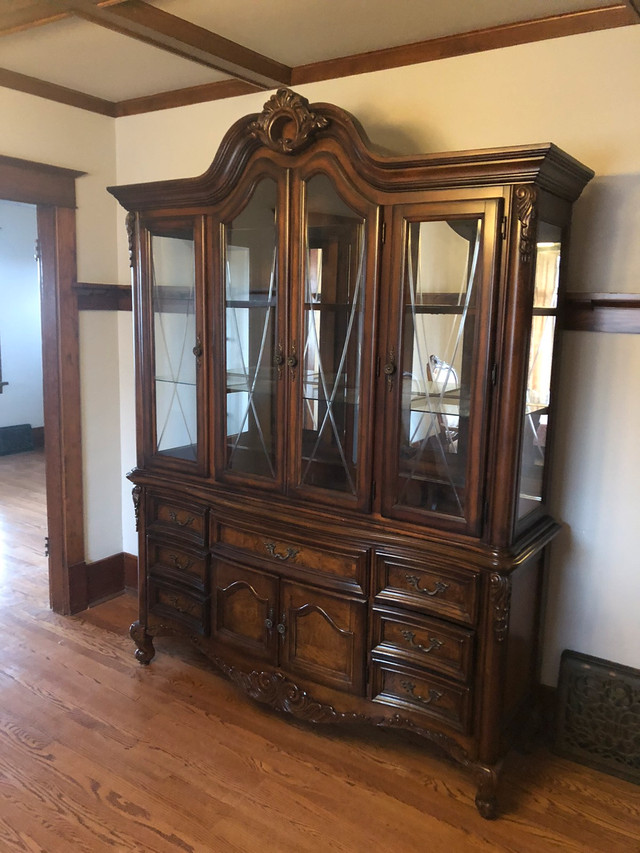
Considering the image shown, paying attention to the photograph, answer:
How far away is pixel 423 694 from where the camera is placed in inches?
A: 86.2

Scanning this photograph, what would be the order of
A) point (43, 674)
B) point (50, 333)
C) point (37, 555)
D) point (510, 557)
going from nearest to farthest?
point (510, 557) → point (43, 674) → point (50, 333) → point (37, 555)

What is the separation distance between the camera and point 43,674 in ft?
9.20

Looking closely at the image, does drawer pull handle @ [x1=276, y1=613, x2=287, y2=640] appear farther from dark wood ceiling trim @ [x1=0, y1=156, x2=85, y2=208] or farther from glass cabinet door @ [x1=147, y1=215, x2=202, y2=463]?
dark wood ceiling trim @ [x1=0, y1=156, x2=85, y2=208]

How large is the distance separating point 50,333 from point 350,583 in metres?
1.86

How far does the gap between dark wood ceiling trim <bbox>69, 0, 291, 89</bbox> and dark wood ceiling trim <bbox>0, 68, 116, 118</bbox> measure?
2.93ft

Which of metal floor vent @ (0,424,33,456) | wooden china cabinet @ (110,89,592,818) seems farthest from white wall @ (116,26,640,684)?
metal floor vent @ (0,424,33,456)

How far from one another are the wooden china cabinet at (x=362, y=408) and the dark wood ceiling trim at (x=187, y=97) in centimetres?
70

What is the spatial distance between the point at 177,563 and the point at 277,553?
0.54 meters

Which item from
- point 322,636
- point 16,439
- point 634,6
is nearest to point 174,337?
point 322,636

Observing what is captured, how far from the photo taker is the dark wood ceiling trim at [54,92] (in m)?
2.82

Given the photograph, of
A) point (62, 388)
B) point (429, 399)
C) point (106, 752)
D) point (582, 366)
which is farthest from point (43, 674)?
point (582, 366)

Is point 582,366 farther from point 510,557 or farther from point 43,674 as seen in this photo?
point 43,674

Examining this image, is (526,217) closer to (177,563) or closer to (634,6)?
(634,6)

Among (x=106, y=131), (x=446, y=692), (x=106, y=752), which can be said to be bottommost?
(x=106, y=752)
